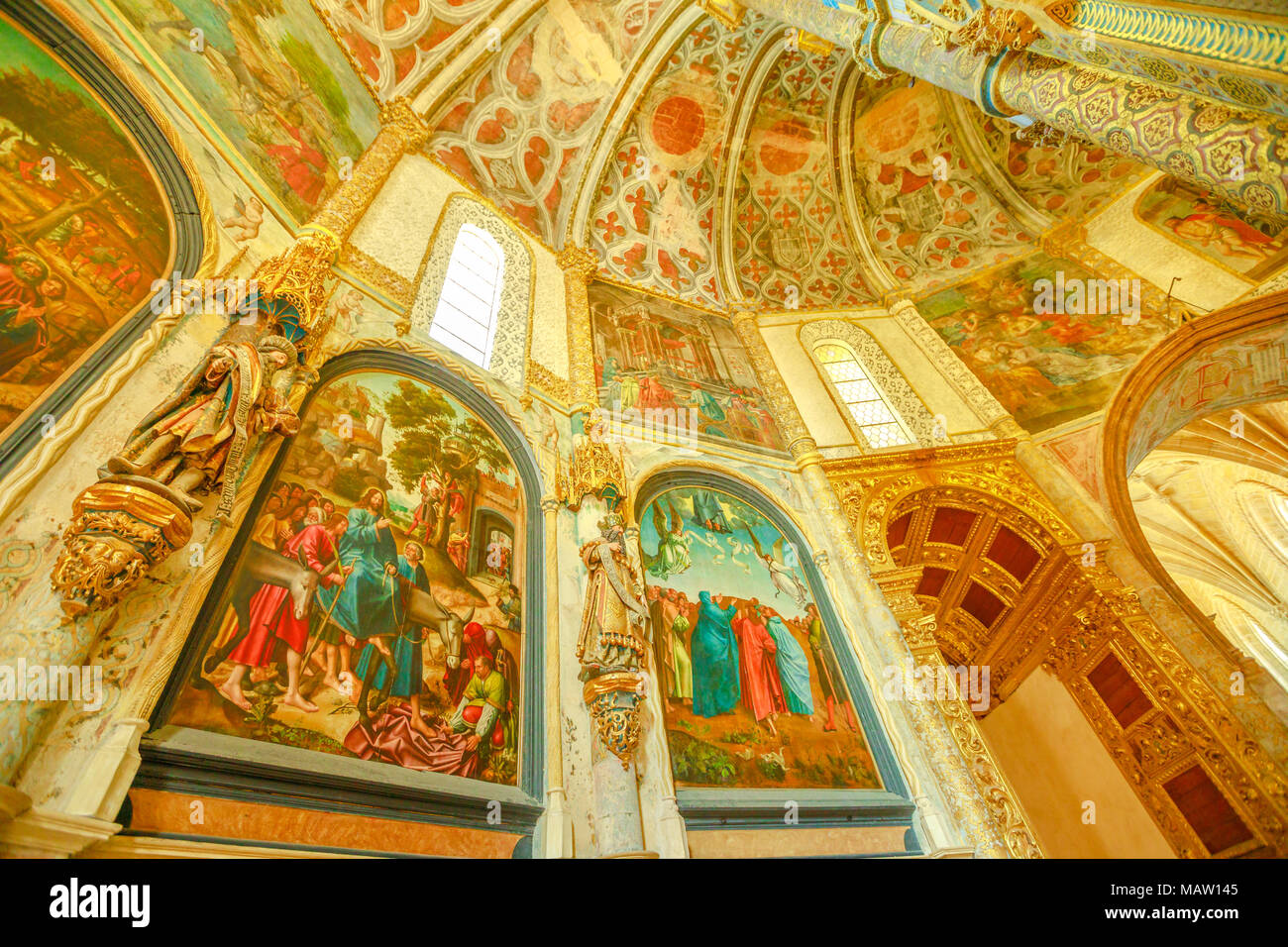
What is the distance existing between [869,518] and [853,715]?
310cm

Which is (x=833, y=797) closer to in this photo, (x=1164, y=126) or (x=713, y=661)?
(x=713, y=661)

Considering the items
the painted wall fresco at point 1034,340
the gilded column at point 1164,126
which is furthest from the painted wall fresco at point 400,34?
the painted wall fresco at point 1034,340

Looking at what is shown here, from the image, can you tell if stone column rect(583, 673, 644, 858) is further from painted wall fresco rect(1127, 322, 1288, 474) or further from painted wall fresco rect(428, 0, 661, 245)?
painted wall fresco rect(428, 0, 661, 245)

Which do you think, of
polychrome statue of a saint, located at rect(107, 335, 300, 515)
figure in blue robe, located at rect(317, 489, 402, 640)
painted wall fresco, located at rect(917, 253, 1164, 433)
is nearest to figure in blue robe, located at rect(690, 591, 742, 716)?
figure in blue robe, located at rect(317, 489, 402, 640)

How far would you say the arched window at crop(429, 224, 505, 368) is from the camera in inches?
297

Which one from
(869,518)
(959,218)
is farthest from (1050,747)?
(959,218)

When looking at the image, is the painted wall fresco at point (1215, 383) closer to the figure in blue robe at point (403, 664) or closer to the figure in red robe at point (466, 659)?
the figure in red robe at point (466, 659)

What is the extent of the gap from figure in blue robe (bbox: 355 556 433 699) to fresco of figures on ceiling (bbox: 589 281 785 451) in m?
4.55

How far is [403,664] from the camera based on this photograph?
4527 mm

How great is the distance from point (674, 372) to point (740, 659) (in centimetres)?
526

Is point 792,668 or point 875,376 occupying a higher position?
point 875,376

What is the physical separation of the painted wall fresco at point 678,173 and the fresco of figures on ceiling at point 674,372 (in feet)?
3.65

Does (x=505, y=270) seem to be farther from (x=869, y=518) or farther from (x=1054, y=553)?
(x=1054, y=553)

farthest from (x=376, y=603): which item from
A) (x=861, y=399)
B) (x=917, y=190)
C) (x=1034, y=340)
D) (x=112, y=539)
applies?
(x=917, y=190)
